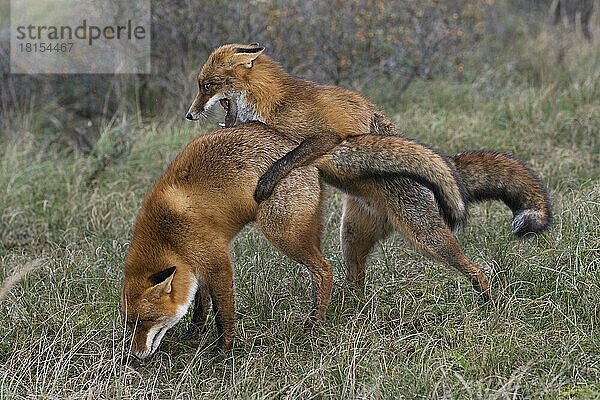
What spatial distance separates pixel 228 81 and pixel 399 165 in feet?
4.08

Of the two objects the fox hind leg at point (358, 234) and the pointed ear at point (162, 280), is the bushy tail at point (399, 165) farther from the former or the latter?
the pointed ear at point (162, 280)

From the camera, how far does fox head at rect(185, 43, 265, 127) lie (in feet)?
18.7

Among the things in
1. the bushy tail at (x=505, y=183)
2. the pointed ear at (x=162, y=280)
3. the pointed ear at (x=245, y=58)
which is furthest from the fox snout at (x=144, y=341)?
the bushy tail at (x=505, y=183)

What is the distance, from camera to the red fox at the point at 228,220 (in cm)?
503

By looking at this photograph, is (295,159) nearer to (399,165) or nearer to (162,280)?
(399,165)

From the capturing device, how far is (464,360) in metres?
4.77

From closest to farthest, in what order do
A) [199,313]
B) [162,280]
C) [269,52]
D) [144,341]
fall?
[162,280], [144,341], [199,313], [269,52]

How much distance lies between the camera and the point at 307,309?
226 inches

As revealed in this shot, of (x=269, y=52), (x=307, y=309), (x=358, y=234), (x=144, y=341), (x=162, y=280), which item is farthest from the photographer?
(x=269, y=52)

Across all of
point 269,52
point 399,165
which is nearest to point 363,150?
point 399,165

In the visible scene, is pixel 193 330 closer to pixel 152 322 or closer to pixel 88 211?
pixel 152 322

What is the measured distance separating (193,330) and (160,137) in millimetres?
4255

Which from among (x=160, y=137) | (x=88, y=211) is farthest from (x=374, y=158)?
(x=160, y=137)

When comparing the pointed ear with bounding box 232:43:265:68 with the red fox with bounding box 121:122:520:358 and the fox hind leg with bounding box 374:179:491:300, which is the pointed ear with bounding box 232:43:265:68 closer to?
the red fox with bounding box 121:122:520:358
